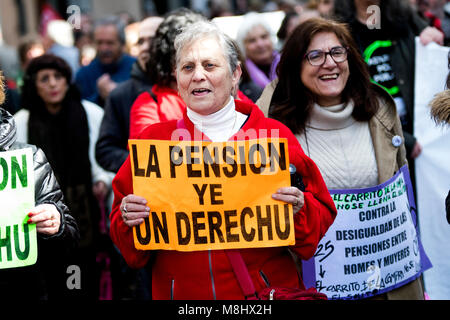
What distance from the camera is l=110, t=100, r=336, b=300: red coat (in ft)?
9.89

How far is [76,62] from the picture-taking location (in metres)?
9.76

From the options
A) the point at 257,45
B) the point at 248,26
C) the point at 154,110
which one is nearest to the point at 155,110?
the point at 154,110

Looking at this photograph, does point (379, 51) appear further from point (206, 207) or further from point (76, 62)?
point (76, 62)

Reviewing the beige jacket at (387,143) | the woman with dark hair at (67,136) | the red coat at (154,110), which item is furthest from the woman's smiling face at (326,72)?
the woman with dark hair at (67,136)

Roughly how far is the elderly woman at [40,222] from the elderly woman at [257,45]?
10.6 feet

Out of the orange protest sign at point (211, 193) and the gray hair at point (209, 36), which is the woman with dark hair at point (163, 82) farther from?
the orange protest sign at point (211, 193)

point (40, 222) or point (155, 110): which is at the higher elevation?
point (155, 110)

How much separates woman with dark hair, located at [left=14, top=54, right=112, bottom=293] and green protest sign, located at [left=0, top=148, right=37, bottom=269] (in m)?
2.51

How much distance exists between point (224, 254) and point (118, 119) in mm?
2230

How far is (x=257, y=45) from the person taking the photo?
6273 millimetres

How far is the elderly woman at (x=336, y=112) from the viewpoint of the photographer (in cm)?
→ 369

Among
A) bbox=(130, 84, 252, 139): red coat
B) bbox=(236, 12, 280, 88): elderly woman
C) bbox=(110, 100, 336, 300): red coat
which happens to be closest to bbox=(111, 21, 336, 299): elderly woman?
bbox=(110, 100, 336, 300): red coat

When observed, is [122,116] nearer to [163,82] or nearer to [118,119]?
[118,119]

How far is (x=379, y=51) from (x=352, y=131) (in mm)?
1260
